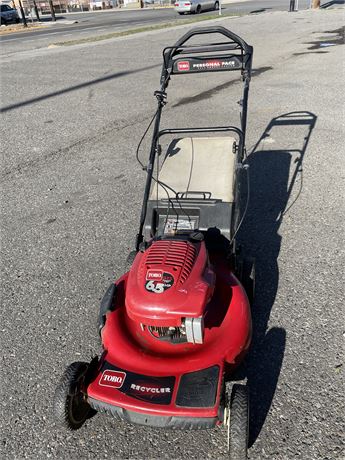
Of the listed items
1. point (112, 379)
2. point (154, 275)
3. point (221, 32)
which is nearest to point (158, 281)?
point (154, 275)

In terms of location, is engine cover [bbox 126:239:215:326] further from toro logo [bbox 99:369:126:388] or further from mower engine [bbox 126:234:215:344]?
toro logo [bbox 99:369:126:388]

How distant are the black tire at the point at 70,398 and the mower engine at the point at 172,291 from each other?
0.40 m

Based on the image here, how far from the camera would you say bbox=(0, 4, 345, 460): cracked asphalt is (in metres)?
2.22

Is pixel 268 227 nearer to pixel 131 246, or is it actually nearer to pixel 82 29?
pixel 131 246

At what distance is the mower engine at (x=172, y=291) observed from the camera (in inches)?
79.6

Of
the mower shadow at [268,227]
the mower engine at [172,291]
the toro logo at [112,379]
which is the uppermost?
the mower engine at [172,291]

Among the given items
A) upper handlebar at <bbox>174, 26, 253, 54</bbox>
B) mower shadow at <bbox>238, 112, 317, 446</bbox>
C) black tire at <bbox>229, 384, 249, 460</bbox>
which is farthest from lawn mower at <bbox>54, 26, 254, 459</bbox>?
upper handlebar at <bbox>174, 26, 253, 54</bbox>

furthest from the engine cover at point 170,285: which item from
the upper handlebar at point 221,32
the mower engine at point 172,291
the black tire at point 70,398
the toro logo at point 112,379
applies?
the upper handlebar at point 221,32

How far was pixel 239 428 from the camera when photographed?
6.40 feet

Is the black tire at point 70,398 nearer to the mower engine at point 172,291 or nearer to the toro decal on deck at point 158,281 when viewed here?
the mower engine at point 172,291

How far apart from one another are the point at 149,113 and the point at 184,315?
20.2ft

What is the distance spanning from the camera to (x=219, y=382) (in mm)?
2055

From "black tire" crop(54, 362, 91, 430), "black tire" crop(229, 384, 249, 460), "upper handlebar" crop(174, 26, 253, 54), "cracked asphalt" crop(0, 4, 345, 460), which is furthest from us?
"upper handlebar" crop(174, 26, 253, 54)

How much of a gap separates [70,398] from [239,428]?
847 mm
